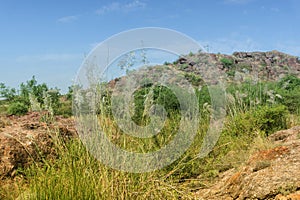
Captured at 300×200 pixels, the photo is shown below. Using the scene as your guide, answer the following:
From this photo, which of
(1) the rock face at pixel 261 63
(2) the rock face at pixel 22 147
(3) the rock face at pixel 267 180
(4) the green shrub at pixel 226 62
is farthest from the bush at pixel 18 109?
(4) the green shrub at pixel 226 62

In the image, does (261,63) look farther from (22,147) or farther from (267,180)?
(267,180)

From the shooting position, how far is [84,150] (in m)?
4.02

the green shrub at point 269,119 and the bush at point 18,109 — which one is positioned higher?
the bush at point 18,109

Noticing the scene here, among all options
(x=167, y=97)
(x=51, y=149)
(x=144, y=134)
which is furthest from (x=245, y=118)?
(x=51, y=149)

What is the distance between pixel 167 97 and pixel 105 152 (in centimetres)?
531

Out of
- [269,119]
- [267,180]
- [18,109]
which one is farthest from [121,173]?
[18,109]

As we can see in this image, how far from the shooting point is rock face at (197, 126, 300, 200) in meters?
3.17

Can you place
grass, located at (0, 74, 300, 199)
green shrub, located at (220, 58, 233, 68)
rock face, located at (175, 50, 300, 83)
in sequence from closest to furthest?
1. grass, located at (0, 74, 300, 199)
2. rock face, located at (175, 50, 300, 83)
3. green shrub, located at (220, 58, 233, 68)

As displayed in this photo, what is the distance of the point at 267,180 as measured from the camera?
3318mm

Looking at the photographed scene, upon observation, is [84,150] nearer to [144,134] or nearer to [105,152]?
[105,152]

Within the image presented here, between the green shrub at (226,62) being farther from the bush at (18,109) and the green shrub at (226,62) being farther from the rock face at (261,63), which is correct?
the bush at (18,109)

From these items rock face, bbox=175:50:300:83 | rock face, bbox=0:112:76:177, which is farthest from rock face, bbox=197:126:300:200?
rock face, bbox=175:50:300:83

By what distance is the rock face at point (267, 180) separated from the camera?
10.4 feet

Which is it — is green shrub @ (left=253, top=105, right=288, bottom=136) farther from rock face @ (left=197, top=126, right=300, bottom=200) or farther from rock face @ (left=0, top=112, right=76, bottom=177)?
rock face @ (left=0, top=112, right=76, bottom=177)
